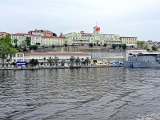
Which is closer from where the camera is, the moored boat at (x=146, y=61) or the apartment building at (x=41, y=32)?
the moored boat at (x=146, y=61)

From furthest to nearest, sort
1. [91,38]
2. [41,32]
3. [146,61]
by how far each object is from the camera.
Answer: [91,38], [41,32], [146,61]

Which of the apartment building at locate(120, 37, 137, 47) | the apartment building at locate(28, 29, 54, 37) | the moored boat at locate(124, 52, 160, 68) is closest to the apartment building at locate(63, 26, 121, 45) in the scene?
the apartment building at locate(120, 37, 137, 47)

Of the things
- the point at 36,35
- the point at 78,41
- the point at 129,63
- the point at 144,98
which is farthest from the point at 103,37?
the point at 144,98

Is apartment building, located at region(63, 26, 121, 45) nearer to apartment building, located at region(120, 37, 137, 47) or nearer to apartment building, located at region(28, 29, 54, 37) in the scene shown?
apartment building, located at region(120, 37, 137, 47)

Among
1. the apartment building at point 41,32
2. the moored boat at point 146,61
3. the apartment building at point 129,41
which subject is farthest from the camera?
the apartment building at point 129,41

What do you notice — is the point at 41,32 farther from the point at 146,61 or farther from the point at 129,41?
the point at 146,61

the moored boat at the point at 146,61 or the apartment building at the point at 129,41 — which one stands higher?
the apartment building at the point at 129,41

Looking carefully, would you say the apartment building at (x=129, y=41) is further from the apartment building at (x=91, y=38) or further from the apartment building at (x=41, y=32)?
the apartment building at (x=41, y=32)

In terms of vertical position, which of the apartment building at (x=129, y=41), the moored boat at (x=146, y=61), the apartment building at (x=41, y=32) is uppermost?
the apartment building at (x=41, y=32)

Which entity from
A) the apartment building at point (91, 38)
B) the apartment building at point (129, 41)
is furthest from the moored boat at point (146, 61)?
the apartment building at point (129, 41)

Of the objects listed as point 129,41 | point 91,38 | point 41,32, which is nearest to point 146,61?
point 91,38

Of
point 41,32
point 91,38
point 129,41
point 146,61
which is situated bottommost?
point 146,61

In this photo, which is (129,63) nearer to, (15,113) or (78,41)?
(78,41)

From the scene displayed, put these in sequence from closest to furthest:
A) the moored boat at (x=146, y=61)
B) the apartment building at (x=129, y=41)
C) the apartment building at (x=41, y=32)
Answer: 1. the moored boat at (x=146, y=61)
2. the apartment building at (x=41, y=32)
3. the apartment building at (x=129, y=41)
